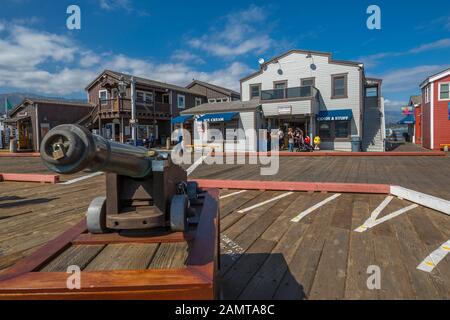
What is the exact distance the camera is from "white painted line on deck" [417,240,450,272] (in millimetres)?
2748

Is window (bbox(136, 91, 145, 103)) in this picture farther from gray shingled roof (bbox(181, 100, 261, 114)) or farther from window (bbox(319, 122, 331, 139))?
window (bbox(319, 122, 331, 139))

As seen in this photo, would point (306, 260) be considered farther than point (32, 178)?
No

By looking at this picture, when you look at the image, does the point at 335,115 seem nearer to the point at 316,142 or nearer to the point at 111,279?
the point at 316,142

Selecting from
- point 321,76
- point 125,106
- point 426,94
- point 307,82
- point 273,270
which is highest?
point 321,76

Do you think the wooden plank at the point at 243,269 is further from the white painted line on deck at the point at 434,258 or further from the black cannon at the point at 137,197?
the white painted line on deck at the point at 434,258

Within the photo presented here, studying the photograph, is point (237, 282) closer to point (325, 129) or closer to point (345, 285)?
point (345, 285)

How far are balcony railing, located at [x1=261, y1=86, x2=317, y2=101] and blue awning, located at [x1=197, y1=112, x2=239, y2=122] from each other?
3245 millimetres

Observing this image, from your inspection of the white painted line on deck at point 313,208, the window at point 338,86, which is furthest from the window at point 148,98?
the white painted line on deck at point 313,208

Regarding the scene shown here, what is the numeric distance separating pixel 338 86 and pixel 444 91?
26.4 feet

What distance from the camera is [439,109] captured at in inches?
854

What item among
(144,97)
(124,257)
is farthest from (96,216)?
(144,97)

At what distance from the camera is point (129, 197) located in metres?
1.93

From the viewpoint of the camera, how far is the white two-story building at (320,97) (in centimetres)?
2200
